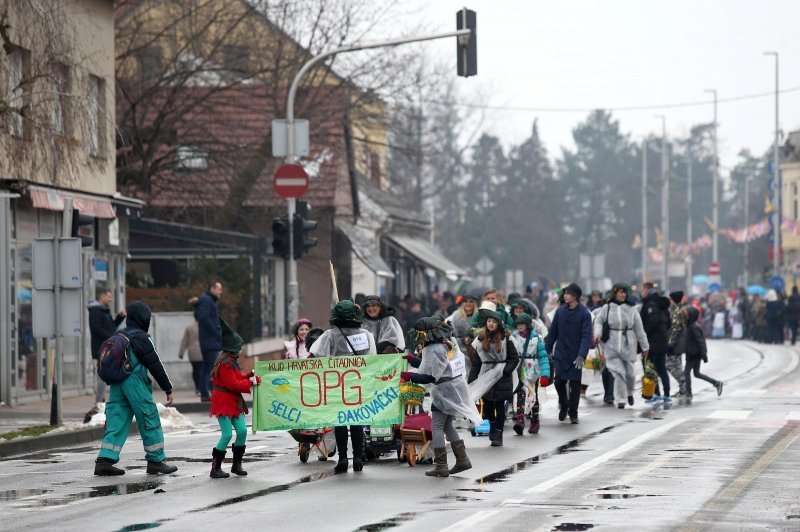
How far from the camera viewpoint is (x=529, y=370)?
65.2 ft

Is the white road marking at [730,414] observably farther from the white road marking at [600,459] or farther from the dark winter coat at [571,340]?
the dark winter coat at [571,340]

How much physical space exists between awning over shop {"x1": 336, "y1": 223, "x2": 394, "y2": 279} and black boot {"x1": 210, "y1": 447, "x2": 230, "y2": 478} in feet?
99.5

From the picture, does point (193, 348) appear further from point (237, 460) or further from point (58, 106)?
point (237, 460)

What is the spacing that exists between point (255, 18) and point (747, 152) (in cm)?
13711

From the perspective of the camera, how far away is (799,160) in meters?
88.4

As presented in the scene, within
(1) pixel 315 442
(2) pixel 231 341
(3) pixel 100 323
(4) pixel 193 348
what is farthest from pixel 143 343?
(4) pixel 193 348

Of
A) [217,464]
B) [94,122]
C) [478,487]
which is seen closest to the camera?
[478,487]

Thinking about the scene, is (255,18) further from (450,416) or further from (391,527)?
(391,527)

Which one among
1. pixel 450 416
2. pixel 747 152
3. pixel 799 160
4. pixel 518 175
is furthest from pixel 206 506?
pixel 747 152

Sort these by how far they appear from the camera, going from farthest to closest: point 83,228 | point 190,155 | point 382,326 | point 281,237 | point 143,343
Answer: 1. point 190,155
2. point 83,228
3. point 281,237
4. point 382,326
5. point 143,343

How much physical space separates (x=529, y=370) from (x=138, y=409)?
6.32 meters

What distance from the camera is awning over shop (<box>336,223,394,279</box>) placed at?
45.6m

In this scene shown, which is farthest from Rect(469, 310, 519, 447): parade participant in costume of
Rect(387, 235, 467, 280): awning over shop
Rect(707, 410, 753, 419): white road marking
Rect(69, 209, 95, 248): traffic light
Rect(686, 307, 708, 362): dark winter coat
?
Rect(387, 235, 467, 280): awning over shop

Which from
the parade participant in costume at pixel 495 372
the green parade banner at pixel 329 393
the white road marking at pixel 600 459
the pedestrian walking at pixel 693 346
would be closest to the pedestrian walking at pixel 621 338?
the pedestrian walking at pixel 693 346
